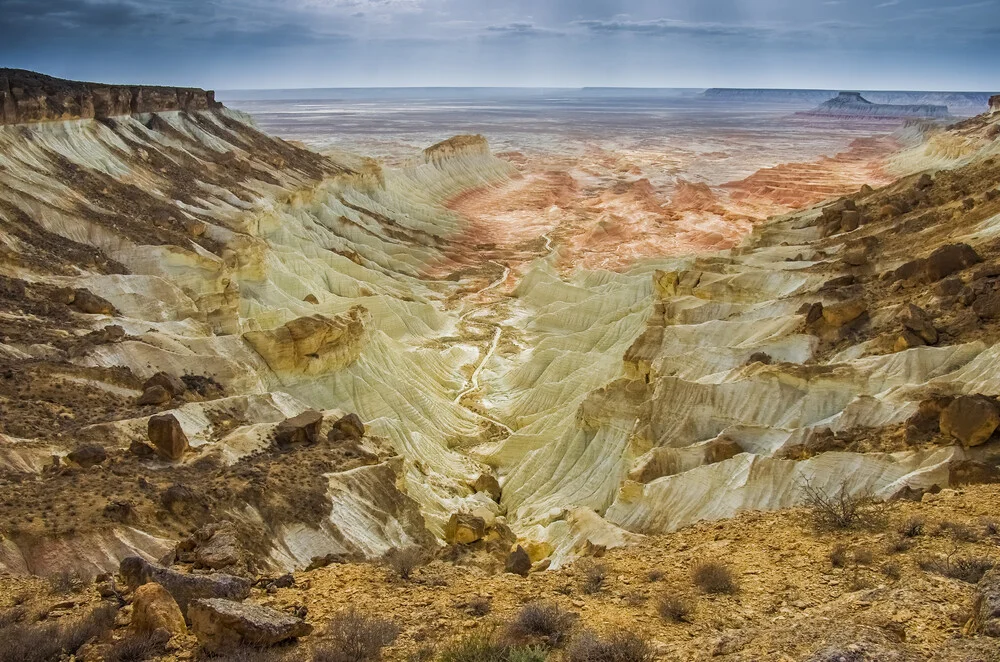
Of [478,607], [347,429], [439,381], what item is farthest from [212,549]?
[439,381]

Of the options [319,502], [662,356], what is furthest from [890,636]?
[662,356]

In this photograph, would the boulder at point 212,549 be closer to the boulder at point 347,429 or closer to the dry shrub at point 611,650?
the dry shrub at point 611,650

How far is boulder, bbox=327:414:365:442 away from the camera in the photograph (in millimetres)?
20547

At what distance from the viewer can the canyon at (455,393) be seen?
Result: 41.0 ft

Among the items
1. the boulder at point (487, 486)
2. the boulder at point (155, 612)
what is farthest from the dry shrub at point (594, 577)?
the boulder at point (487, 486)

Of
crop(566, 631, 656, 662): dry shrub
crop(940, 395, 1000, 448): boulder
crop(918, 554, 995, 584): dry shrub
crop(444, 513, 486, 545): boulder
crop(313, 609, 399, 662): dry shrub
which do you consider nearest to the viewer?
crop(566, 631, 656, 662): dry shrub

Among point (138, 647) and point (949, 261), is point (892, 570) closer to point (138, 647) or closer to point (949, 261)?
point (138, 647)

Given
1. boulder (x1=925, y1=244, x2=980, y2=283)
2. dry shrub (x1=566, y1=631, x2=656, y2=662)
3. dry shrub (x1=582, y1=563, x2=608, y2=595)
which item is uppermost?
boulder (x1=925, y1=244, x2=980, y2=283)

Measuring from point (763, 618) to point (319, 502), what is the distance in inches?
410

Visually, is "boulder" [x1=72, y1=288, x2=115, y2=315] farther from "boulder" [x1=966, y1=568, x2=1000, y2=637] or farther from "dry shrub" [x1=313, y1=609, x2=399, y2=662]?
"boulder" [x1=966, y1=568, x2=1000, y2=637]

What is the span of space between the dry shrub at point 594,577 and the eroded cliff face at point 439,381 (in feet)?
9.19

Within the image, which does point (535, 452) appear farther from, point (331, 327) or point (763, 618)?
point (763, 618)

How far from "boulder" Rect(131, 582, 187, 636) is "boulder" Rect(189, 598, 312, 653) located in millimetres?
212

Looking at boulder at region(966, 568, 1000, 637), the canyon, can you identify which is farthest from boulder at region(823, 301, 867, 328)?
boulder at region(966, 568, 1000, 637)
